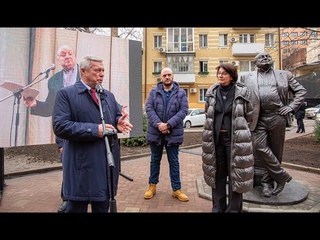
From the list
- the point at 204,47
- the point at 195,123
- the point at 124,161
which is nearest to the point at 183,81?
the point at 204,47

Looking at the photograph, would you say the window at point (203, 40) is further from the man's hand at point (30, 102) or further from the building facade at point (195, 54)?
the man's hand at point (30, 102)

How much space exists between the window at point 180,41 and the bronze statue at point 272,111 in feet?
92.3

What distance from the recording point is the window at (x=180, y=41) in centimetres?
3088

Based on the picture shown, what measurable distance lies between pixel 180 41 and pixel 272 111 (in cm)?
2888

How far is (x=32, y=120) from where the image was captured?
13.8 ft

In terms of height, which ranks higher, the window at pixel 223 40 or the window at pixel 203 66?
the window at pixel 223 40

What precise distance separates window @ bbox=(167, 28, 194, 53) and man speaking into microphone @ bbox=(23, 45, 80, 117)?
2760cm

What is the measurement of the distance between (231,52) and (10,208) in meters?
30.7

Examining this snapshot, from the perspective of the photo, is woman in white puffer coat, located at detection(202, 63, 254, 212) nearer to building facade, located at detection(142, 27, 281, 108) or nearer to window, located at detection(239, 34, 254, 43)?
building facade, located at detection(142, 27, 281, 108)

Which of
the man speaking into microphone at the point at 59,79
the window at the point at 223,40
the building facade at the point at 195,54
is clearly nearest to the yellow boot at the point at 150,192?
the man speaking into microphone at the point at 59,79

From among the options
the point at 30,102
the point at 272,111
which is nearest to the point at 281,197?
the point at 272,111

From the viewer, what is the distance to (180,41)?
102ft

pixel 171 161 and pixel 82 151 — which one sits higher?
pixel 82 151

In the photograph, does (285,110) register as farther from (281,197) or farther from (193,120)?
(193,120)
